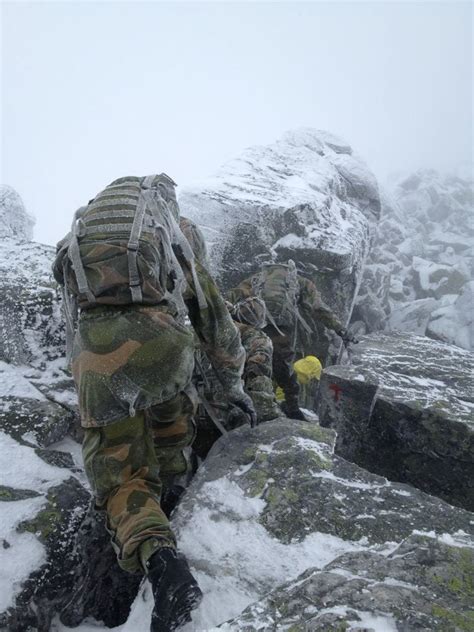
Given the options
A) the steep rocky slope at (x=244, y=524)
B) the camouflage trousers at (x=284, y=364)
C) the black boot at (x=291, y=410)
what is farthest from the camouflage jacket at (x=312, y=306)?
the steep rocky slope at (x=244, y=524)

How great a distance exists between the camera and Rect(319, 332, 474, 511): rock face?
4551 mm

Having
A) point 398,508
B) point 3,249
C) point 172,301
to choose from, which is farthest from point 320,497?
point 3,249

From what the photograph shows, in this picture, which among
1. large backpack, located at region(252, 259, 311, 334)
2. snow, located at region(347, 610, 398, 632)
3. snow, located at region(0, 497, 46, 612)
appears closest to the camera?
snow, located at region(347, 610, 398, 632)

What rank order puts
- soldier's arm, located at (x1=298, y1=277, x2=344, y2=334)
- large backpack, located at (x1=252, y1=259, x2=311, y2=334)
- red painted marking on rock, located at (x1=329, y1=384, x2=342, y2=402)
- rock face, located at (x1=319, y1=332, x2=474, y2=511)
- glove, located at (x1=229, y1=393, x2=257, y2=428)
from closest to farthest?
glove, located at (x1=229, y1=393, x2=257, y2=428) → rock face, located at (x1=319, y1=332, x2=474, y2=511) → red painted marking on rock, located at (x1=329, y1=384, x2=342, y2=402) → large backpack, located at (x1=252, y1=259, x2=311, y2=334) → soldier's arm, located at (x1=298, y1=277, x2=344, y2=334)

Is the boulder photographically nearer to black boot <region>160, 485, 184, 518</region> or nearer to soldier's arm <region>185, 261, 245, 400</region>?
soldier's arm <region>185, 261, 245, 400</region>

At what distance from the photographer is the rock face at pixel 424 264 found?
13742 mm

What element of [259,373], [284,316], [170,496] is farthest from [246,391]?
[284,316]

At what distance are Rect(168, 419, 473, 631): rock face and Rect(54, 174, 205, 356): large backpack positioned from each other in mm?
1442

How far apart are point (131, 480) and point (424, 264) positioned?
64.9 feet

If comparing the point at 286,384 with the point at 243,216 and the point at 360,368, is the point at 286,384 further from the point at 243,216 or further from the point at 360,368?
the point at 243,216

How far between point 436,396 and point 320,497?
2.93m

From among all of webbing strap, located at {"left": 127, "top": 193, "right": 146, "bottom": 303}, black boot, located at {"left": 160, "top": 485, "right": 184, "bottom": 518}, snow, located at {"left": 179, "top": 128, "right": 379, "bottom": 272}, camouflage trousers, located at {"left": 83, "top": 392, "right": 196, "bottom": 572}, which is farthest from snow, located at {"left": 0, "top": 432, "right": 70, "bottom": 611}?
snow, located at {"left": 179, "top": 128, "right": 379, "bottom": 272}

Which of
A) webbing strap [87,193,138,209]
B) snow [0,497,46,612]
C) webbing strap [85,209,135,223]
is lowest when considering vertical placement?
snow [0,497,46,612]

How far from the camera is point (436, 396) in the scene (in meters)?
5.16
